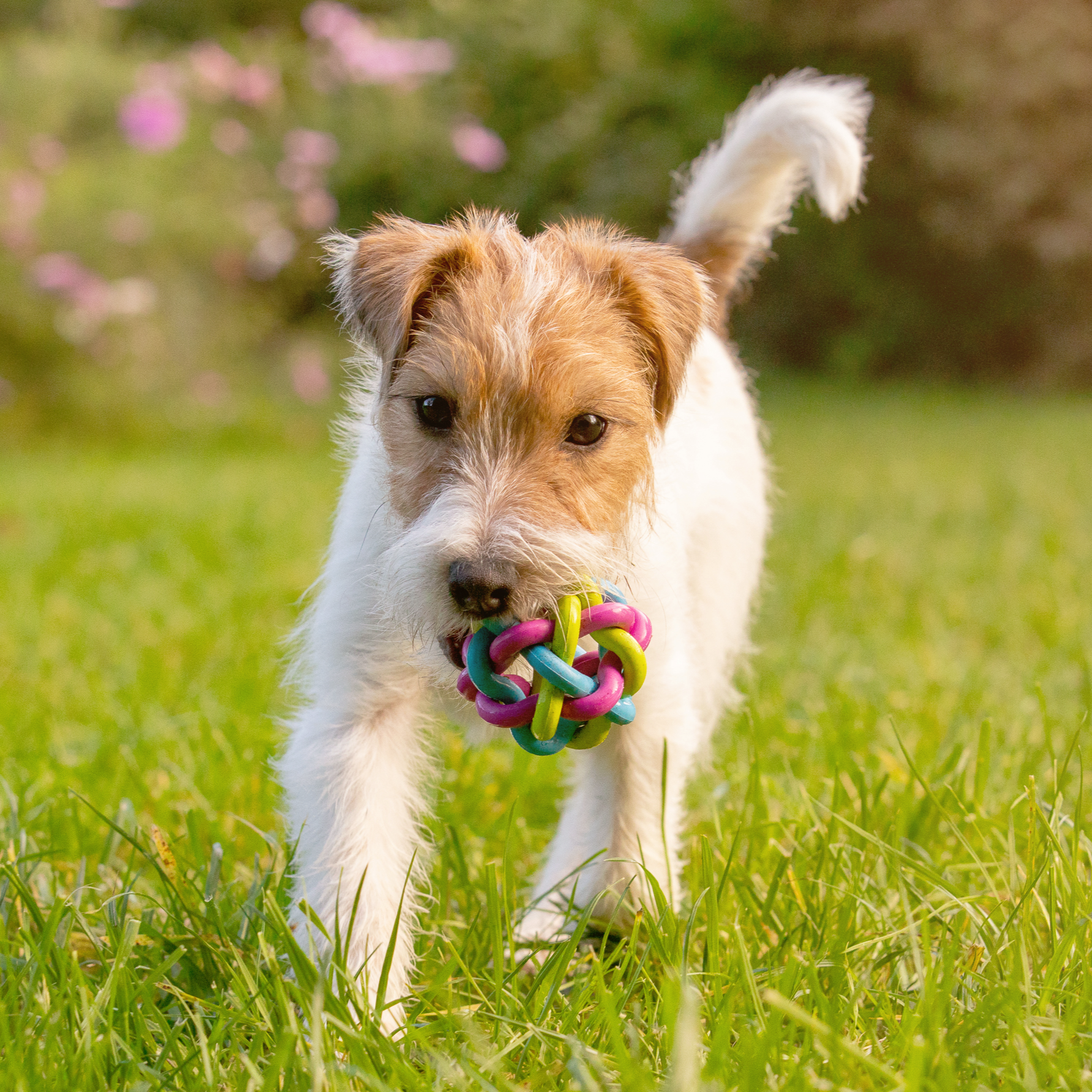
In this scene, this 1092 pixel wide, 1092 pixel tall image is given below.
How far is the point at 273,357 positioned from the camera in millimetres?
14102

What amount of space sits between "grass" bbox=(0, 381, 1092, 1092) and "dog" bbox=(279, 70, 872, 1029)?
154 mm

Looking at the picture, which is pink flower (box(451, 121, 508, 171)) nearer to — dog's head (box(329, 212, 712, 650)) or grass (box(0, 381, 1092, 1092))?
grass (box(0, 381, 1092, 1092))

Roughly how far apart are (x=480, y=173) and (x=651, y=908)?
16606 mm

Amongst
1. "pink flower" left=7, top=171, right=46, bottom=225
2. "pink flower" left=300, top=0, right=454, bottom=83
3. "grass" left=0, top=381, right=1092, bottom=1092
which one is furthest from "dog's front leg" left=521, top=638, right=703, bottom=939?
"pink flower" left=300, top=0, right=454, bottom=83

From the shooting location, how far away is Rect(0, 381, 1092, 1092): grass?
6.57 ft

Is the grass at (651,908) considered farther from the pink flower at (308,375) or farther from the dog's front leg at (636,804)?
the pink flower at (308,375)

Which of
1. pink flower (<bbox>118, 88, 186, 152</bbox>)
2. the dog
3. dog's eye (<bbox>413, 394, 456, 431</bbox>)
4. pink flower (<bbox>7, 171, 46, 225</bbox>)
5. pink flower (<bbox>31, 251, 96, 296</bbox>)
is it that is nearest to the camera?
the dog

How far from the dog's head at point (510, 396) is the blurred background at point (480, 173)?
7704 millimetres

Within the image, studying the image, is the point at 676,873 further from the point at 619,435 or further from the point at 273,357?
the point at 273,357

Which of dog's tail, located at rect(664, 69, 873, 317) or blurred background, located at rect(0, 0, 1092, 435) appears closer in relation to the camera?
dog's tail, located at rect(664, 69, 873, 317)

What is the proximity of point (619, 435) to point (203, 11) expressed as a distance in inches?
1032

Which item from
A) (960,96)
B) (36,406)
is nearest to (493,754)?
(36,406)

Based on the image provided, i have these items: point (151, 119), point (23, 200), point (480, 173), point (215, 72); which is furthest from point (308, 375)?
point (480, 173)

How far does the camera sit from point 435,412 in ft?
8.25
